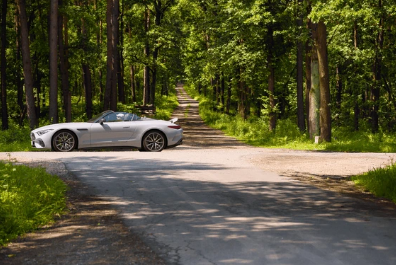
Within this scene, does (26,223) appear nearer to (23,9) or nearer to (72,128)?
(72,128)

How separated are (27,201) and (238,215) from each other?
319 centimetres

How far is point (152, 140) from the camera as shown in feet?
54.2

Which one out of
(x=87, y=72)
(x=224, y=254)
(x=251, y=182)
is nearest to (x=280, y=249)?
(x=224, y=254)

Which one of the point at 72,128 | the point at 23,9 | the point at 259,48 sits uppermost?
the point at 23,9

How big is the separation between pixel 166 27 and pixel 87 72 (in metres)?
7.08

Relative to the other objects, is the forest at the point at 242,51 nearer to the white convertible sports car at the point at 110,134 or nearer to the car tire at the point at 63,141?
the white convertible sports car at the point at 110,134

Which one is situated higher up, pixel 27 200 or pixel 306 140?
pixel 306 140

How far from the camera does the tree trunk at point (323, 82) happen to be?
1916cm

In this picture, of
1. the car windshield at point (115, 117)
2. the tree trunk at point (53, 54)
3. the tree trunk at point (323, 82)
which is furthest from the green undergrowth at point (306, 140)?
the tree trunk at point (53, 54)

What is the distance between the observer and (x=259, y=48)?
2700 centimetres

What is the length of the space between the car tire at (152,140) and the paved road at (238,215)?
417 cm

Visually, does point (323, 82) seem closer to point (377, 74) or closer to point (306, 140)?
point (306, 140)

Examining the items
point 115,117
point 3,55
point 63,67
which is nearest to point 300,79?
point 63,67

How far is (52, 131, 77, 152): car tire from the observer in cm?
1593
